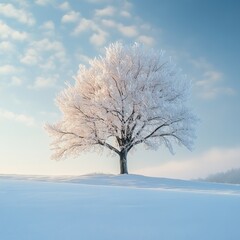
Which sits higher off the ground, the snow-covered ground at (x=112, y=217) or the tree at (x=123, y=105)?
the tree at (x=123, y=105)

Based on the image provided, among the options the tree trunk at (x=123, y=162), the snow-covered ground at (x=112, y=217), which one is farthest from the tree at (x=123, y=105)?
the snow-covered ground at (x=112, y=217)

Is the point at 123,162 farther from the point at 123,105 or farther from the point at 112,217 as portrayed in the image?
the point at 112,217

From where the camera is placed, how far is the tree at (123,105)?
68.9ft

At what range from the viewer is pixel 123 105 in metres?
20.9

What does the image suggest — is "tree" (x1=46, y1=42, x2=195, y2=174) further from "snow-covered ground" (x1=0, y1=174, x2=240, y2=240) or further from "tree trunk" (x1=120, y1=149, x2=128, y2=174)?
"snow-covered ground" (x1=0, y1=174, x2=240, y2=240)

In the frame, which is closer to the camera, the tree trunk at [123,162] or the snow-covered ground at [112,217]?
the snow-covered ground at [112,217]

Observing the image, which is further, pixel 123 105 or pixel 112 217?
pixel 123 105

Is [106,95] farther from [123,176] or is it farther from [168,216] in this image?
[168,216]

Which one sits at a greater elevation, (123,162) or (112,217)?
(123,162)

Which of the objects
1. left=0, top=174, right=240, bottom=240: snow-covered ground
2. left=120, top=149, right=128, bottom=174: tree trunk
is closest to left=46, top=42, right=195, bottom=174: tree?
left=120, top=149, right=128, bottom=174: tree trunk

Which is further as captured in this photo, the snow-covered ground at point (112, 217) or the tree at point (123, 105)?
the tree at point (123, 105)

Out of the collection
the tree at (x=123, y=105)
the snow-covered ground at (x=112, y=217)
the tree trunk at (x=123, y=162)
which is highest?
the tree at (x=123, y=105)

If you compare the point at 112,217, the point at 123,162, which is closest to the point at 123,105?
the point at 123,162

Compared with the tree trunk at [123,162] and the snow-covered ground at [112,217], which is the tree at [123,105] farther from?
the snow-covered ground at [112,217]
